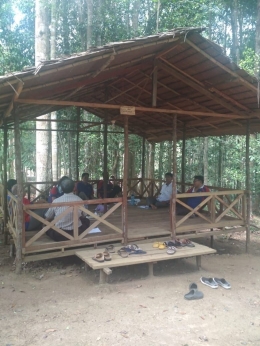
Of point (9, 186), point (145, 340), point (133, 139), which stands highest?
point (133, 139)

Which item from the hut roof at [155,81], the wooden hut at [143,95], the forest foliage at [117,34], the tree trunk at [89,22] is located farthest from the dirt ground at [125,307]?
the tree trunk at [89,22]

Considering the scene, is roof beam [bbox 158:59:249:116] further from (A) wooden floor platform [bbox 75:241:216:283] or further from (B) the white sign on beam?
(A) wooden floor platform [bbox 75:241:216:283]

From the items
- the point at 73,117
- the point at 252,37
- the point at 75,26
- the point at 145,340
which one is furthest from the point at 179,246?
the point at 252,37

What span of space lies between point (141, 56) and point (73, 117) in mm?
6283

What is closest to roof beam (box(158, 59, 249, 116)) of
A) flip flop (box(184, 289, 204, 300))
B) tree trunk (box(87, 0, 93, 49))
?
flip flop (box(184, 289, 204, 300))

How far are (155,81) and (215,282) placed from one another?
12.2 ft

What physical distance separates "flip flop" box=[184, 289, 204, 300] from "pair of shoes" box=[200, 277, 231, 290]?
1.39 ft

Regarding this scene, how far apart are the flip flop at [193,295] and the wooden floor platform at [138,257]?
728mm

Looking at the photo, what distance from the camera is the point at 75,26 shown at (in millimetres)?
12180

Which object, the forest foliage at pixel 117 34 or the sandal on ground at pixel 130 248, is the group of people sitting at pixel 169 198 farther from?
the forest foliage at pixel 117 34

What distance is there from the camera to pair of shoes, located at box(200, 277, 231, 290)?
5078 mm

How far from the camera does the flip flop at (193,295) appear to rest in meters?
4.59

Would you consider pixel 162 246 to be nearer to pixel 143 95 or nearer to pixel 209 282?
pixel 209 282

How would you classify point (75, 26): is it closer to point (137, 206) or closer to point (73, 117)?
point (73, 117)
